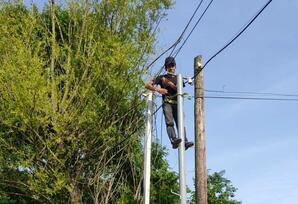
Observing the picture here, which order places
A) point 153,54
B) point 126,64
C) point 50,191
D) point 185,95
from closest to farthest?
point 185,95
point 50,191
point 126,64
point 153,54

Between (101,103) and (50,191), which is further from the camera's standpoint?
(101,103)

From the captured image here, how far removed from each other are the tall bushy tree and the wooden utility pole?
8.38m

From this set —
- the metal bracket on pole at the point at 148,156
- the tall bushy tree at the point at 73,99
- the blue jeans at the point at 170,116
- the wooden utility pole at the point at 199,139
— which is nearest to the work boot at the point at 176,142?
the blue jeans at the point at 170,116

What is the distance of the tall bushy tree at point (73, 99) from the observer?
16875 mm

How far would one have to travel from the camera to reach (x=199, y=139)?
8.50m

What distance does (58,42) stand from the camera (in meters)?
20.1

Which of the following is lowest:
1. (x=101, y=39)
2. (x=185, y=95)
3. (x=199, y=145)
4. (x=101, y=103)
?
(x=199, y=145)

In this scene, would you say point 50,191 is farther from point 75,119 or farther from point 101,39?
point 101,39

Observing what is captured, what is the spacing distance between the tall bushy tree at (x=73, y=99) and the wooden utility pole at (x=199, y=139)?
27.5ft

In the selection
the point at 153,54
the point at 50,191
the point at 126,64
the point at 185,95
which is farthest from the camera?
the point at 153,54

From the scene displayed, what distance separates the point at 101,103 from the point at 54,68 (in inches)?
86.5

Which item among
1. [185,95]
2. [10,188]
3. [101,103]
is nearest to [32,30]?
[101,103]

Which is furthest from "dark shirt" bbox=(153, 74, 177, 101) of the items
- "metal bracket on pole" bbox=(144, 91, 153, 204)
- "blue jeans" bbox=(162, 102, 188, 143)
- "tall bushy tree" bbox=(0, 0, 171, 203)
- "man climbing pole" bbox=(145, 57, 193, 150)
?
"tall bushy tree" bbox=(0, 0, 171, 203)

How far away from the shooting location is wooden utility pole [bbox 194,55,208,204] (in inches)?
325
